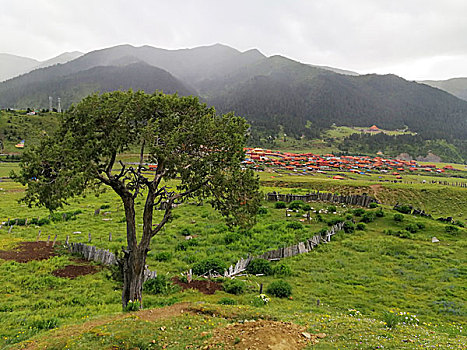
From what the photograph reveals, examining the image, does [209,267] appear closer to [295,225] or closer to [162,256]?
[162,256]

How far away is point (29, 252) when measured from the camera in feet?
68.6

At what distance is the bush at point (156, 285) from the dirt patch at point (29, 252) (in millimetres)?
9030

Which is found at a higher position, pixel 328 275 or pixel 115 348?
pixel 115 348

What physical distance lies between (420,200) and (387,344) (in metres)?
43.4

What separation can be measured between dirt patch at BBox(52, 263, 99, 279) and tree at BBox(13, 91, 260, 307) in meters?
6.64

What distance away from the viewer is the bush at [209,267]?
18984 millimetres

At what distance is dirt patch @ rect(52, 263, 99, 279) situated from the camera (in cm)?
1792

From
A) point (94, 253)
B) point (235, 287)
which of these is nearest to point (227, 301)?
point (235, 287)

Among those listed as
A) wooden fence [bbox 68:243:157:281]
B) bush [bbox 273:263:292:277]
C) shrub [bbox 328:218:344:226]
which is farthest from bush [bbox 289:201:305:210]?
wooden fence [bbox 68:243:157:281]

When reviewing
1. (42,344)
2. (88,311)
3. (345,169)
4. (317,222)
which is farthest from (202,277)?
(345,169)

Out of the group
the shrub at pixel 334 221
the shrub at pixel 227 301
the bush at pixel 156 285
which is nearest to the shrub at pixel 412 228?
the shrub at pixel 334 221

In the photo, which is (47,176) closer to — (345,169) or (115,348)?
(115,348)

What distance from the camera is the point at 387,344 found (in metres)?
8.64

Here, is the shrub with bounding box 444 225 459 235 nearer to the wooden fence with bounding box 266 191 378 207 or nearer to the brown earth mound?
the wooden fence with bounding box 266 191 378 207
